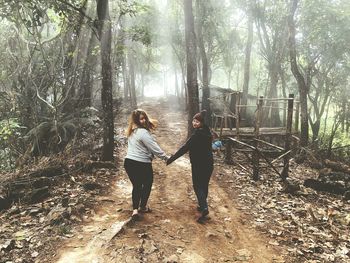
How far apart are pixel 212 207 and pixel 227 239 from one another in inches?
63.7

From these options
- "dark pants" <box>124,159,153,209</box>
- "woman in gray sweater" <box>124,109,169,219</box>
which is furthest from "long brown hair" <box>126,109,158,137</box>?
"dark pants" <box>124,159,153,209</box>

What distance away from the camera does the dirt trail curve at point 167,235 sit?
531cm

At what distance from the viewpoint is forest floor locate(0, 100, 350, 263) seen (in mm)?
5426

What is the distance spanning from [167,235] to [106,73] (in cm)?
602

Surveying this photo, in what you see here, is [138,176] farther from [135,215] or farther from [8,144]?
[8,144]

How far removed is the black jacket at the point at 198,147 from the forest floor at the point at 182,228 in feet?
4.15

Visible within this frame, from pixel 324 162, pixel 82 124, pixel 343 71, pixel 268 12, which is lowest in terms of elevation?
pixel 324 162

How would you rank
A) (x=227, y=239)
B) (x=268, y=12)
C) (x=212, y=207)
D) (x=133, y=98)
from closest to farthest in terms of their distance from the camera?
1. (x=227, y=239)
2. (x=212, y=207)
3. (x=268, y=12)
4. (x=133, y=98)

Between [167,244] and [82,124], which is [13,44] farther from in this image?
[167,244]

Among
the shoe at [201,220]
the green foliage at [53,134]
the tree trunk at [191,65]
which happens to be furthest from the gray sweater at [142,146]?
the tree trunk at [191,65]

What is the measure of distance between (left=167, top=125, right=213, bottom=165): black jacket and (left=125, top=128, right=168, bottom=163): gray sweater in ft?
1.62

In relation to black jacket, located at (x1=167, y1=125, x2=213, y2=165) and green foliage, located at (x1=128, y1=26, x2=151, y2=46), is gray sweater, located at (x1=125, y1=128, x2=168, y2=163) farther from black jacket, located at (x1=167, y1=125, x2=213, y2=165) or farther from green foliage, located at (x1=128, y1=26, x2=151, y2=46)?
Result: green foliage, located at (x1=128, y1=26, x2=151, y2=46)

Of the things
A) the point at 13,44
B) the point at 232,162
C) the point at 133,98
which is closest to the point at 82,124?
the point at 13,44

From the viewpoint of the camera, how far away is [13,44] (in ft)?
45.3
